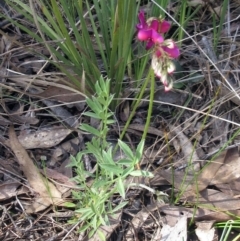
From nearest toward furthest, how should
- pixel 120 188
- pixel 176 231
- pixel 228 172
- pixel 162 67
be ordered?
pixel 162 67 < pixel 120 188 < pixel 176 231 < pixel 228 172

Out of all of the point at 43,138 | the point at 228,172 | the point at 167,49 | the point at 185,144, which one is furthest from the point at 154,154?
the point at 167,49

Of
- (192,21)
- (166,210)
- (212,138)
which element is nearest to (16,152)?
(166,210)

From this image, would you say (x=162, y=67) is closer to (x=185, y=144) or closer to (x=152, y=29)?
(x=152, y=29)

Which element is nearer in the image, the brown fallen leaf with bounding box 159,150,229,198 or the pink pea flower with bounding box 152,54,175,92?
the pink pea flower with bounding box 152,54,175,92

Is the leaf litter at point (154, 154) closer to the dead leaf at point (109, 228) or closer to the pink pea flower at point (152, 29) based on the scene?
the dead leaf at point (109, 228)

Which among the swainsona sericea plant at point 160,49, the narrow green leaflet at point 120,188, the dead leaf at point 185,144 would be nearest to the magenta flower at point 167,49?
the swainsona sericea plant at point 160,49

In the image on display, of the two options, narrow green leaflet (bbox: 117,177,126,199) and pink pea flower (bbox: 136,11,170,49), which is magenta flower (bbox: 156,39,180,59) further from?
narrow green leaflet (bbox: 117,177,126,199)

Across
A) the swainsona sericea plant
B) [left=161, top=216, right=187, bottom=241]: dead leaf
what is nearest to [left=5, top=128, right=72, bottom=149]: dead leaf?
[left=161, top=216, right=187, bottom=241]: dead leaf
